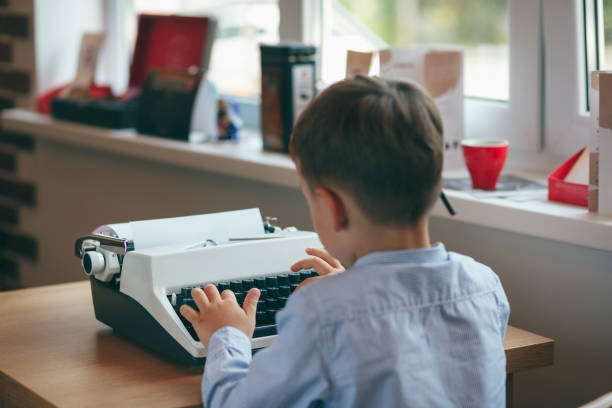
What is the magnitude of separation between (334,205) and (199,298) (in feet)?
1.02

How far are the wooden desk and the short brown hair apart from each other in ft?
1.21

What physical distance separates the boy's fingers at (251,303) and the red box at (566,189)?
0.63 meters

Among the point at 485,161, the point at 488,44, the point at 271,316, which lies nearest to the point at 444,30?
the point at 488,44

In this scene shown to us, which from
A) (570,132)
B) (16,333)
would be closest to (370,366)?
(16,333)

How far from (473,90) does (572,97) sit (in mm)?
Answer: 290

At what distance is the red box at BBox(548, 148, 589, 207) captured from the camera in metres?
1.52

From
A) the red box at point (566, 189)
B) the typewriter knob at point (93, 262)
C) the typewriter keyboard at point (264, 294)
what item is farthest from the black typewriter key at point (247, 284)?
the red box at point (566, 189)

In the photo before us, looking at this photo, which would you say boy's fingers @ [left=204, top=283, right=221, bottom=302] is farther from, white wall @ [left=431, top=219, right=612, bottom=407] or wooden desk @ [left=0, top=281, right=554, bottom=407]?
white wall @ [left=431, top=219, right=612, bottom=407]

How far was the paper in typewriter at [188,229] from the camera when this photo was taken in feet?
4.42

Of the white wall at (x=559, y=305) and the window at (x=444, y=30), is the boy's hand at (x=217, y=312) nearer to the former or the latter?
the white wall at (x=559, y=305)

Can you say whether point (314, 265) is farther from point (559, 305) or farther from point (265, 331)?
point (559, 305)

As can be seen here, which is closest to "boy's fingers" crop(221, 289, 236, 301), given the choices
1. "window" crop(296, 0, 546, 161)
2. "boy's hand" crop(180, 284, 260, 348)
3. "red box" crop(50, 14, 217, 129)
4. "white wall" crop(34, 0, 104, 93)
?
"boy's hand" crop(180, 284, 260, 348)

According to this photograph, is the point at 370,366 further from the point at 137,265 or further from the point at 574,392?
the point at 574,392

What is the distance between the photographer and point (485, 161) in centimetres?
165
